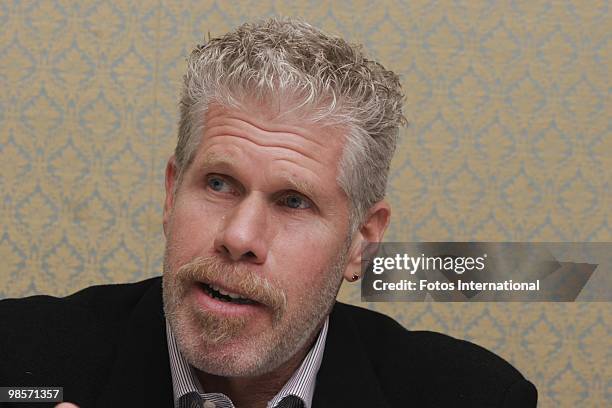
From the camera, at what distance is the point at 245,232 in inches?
57.9

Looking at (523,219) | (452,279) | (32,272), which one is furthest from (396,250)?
(32,272)

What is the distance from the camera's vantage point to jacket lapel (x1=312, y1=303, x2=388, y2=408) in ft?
5.72

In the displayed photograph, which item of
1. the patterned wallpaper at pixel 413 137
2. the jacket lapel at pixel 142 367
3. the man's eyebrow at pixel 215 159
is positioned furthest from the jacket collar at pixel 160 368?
the patterned wallpaper at pixel 413 137

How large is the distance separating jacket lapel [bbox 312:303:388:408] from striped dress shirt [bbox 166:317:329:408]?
0.03 meters

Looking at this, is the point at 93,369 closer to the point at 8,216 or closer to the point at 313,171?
the point at 313,171

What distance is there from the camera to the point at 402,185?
3146mm

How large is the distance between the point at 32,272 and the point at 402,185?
1.42 m

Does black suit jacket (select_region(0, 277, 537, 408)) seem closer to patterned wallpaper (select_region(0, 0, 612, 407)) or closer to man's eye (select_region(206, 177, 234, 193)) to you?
man's eye (select_region(206, 177, 234, 193))

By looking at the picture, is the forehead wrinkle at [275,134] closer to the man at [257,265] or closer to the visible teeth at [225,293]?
the man at [257,265]

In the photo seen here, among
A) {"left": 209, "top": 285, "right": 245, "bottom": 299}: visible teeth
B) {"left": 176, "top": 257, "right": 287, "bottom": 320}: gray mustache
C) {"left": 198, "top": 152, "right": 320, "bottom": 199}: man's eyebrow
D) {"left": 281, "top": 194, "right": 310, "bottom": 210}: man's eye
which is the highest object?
{"left": 198, "top": 152, "right": 320, "bottom": 199}: man's eyebrow

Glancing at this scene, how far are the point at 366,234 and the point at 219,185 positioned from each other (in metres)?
0.41

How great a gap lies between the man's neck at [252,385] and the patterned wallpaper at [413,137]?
135cm

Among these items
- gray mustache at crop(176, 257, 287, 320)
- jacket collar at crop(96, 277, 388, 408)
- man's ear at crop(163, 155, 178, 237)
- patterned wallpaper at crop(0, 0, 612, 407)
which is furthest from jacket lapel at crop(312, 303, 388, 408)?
patterned wallpaper at crop(0, 0, 612, 407)

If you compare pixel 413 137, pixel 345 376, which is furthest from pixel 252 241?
pixel 413 137
